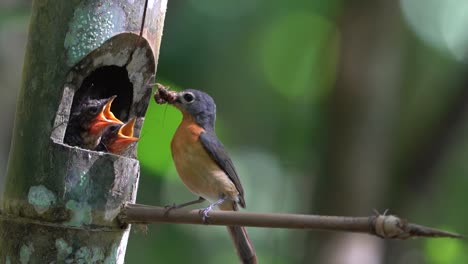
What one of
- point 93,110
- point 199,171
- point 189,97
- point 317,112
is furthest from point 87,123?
point 317,112

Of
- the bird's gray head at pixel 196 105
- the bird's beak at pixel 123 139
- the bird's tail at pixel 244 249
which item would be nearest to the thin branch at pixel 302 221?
the bird's beak at pixel 123 139

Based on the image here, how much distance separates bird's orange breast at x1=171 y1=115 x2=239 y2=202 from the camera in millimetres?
5395

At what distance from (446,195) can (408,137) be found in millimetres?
1475

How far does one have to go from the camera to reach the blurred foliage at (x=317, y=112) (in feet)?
31.7

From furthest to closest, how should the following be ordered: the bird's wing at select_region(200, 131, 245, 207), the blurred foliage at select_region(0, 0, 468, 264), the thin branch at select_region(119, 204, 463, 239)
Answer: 1. the blurred foliage at select_region(0, 0, 468, 264)
2. the bird's wing at select_region(200, 131, 245, 207)
3. the thin branch at select_region(119, 204, 463, 239)

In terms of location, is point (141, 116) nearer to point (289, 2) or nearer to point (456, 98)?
point (456, 98)

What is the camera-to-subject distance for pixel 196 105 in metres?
5.83

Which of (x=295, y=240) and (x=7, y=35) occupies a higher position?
(x=7, y=35)

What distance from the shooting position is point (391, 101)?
975 centimetres

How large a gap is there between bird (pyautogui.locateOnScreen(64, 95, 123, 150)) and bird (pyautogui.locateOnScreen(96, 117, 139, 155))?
1.5 inches

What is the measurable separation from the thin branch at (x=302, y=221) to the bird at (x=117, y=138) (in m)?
0.54

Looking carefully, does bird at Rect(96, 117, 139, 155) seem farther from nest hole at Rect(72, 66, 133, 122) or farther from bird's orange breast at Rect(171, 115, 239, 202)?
bird's orange breast at Rect(171, 115, 239, 202)

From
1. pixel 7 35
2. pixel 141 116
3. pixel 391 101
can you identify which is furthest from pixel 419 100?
pixel 141 116

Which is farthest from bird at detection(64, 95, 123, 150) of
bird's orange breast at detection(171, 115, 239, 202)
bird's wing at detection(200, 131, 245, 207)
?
bird's wing at detection(200, 131, 245, 207)
